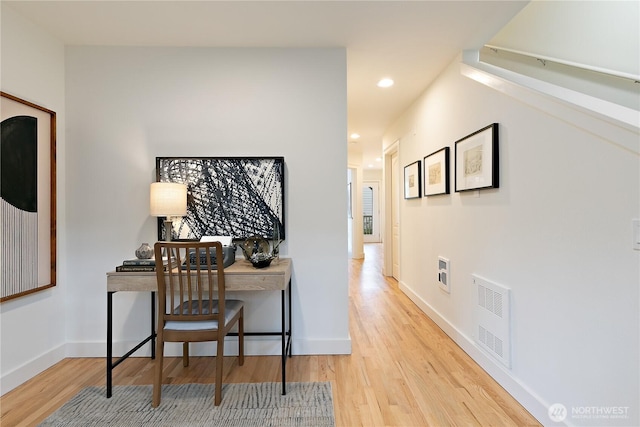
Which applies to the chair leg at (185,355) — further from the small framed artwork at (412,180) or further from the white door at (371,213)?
the white door at (371,213)

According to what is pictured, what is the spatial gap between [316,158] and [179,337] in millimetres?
1603

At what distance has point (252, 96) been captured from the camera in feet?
8.25

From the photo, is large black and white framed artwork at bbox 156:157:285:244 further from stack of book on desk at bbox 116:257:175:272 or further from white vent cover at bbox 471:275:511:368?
white vent cover at bbox 471:275:511:368

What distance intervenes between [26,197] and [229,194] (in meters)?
1.37

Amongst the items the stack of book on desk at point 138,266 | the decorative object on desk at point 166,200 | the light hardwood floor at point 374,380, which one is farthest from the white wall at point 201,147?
the stack of book on desk at point 138,266

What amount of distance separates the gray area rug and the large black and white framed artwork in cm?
108

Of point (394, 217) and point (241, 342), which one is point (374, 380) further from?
point (394, 217)

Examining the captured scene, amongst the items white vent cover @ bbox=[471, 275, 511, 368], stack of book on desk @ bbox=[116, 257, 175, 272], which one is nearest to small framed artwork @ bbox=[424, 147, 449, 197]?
white vent cover @ bbox=[471, 275, 511, 368]

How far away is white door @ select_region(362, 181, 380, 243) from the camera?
1100 cm

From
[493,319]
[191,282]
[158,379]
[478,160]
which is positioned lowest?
[158,379]

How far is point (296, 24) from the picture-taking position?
2.18m

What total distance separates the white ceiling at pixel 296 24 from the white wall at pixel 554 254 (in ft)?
1.57

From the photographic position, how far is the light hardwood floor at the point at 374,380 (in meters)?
1.74

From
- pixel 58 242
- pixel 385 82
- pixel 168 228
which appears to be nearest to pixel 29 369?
pixel 58 242
